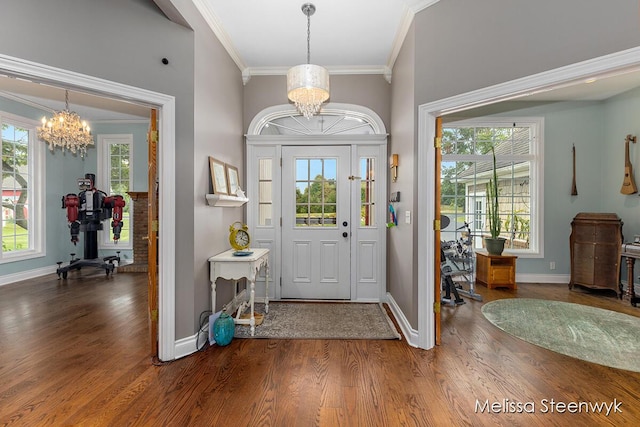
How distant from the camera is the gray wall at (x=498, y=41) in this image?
176 cm

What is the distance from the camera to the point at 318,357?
254 centimetres

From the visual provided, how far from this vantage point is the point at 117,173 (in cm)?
607

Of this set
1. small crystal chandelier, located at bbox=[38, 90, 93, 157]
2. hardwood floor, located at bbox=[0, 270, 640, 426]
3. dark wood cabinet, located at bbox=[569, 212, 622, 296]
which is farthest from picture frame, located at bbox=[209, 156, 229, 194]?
dark wood cabinet, located at bbox=[569, 212, 622, 296]

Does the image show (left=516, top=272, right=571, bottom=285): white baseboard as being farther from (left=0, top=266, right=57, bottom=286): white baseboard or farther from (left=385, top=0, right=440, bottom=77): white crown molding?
(left=0, top=266, right=57, bottom=286): white baseboard

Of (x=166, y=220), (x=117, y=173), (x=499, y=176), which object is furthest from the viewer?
(x=117, y=173)

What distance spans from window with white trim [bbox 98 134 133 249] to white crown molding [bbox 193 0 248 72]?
12.3ft

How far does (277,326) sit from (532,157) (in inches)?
196

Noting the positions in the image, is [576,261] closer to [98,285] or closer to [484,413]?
[484,413]

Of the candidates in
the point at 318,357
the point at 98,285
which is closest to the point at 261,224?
the point at 318,357

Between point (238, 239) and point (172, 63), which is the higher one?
point (172, 63)

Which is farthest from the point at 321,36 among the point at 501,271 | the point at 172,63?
the point at 501,271

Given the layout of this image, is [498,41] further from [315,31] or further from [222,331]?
[222,331]

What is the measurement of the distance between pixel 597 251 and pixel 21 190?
9504 mm

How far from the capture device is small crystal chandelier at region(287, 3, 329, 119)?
2.71 meters
